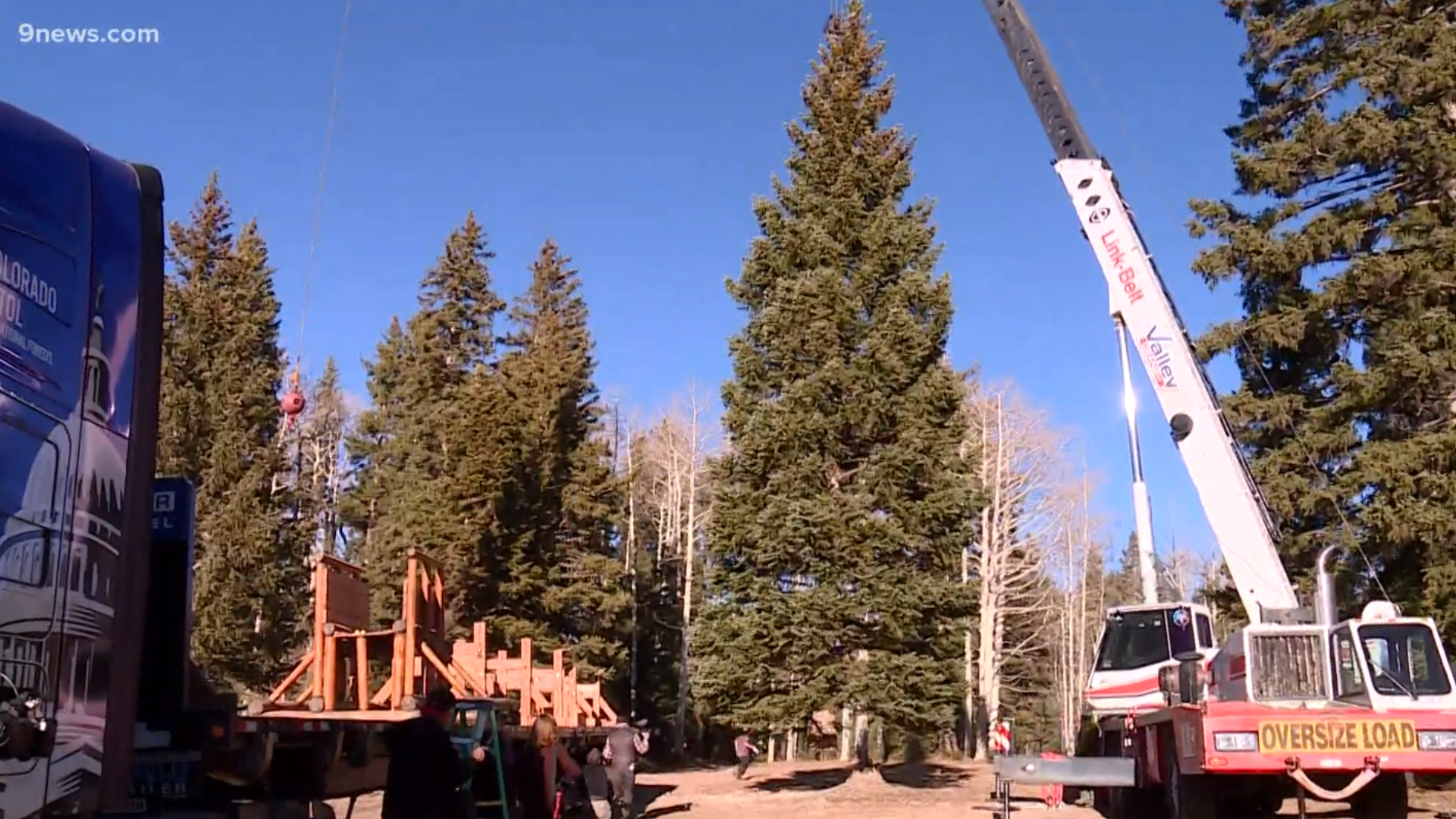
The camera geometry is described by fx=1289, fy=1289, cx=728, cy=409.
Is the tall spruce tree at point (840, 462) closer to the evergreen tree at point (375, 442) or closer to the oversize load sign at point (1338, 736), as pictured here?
the oversize load sign at point (1338, 736)

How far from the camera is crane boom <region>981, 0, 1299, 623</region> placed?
45.3ft

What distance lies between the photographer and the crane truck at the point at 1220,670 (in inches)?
440

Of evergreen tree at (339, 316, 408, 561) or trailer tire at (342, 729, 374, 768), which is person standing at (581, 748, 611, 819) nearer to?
trailer tire at (342, 729, 374, 768)

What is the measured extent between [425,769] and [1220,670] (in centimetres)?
870

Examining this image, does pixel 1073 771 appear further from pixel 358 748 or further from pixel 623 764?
pixel 358 748

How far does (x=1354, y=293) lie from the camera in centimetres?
2116

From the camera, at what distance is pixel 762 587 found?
913 inches

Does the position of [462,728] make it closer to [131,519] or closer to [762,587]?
[131,519]

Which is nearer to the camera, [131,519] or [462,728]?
[131,519]

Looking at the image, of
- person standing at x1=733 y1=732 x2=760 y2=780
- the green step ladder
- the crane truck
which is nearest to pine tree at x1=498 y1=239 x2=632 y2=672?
person standing at x1=733 y1=732 x2=760 y2=780

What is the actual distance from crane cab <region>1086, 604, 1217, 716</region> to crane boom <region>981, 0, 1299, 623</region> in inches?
91.1

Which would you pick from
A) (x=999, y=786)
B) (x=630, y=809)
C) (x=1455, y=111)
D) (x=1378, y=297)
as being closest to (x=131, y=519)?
(x=999, y=786)

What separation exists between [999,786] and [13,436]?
38.9 ft

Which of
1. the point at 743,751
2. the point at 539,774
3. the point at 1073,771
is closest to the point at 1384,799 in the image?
the point at 1073,771
